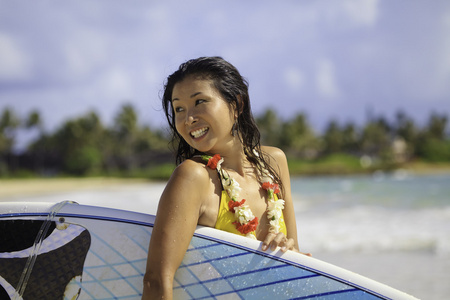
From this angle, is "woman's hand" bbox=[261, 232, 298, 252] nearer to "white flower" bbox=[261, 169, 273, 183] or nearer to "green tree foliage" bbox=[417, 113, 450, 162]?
"white flower" bbox=[261, 169, 273, 183]

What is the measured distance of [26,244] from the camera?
158cm

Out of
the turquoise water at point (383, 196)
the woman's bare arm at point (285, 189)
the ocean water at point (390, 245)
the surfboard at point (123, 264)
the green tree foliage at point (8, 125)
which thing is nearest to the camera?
the surfboard at point (123, 264)

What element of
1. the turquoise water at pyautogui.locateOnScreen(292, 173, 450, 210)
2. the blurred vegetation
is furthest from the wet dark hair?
the blurred vegetation

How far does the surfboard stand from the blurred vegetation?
44667 mm

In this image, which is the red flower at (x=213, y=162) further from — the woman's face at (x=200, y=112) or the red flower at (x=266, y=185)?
the red flower at (x=266, y=185)

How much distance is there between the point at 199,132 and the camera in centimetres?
158

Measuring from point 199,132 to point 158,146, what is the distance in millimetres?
60616

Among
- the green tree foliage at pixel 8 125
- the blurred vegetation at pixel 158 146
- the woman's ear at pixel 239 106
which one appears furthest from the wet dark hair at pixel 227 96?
the green tree foliage at pixel 8 125

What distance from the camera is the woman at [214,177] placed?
4.42 feet

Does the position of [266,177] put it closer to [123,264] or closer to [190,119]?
[190,119]

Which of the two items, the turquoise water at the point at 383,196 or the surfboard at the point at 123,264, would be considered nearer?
the surfboard at the point at 123,264

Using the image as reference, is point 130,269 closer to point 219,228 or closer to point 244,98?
point 219,228

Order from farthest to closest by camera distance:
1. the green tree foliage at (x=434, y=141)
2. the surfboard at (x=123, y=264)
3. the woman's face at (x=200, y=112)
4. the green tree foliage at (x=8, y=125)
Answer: the green tree foliage at (x=434, y=141) < the green tree foliage at (x=8, y=125) < the woman's face at (x=200, y=112) < the surfboard at (x=123, y=264)

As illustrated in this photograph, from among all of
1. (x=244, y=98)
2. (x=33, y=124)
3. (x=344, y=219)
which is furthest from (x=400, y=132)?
(x=244, y=98)
